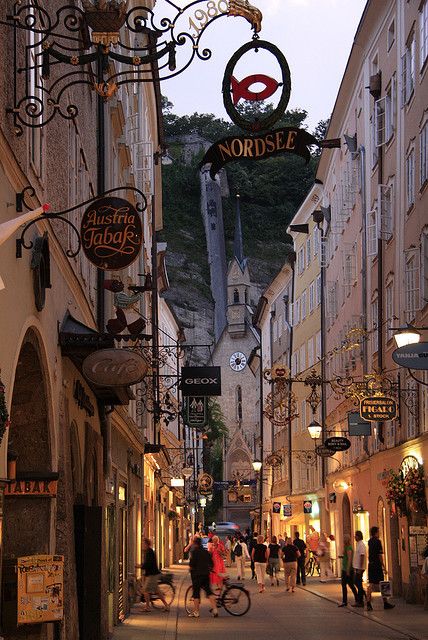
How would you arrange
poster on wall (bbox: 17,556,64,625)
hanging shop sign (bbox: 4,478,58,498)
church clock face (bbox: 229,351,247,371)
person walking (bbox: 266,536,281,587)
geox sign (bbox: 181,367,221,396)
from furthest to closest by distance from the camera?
church clock face (bbox: 229,351,247,371) → person walking (bbox: 266,536,281,587) → geox sign (bbox: 181,367,221,396) → hanging shop sign (bbox: 4,478,58,498) → poster on wall (bbox: 17,556,64,625)

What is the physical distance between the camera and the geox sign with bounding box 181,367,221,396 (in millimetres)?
36562

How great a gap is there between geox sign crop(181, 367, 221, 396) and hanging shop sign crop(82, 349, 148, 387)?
21275 mm

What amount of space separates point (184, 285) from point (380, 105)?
131684mm

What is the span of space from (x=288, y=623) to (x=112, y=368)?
34.6 ft

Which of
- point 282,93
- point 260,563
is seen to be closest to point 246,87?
point 282,93

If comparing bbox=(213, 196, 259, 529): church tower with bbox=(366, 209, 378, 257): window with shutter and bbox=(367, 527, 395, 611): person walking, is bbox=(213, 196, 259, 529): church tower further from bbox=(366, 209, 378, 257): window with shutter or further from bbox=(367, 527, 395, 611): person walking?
bbox=(367, 527, 395, 611): person walking

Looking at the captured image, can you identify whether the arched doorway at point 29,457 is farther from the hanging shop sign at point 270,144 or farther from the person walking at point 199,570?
the person walking at point 199,570

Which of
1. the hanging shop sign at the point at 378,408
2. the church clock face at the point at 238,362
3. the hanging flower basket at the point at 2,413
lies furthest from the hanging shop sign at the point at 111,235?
the church clock face at the point at 238,362

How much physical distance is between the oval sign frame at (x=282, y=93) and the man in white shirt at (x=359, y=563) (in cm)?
1611

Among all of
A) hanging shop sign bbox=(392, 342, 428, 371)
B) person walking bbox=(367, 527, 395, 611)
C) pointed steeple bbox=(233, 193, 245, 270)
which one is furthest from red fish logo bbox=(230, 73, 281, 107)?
pointed steeple bbox=(233, 193, 245, 270)

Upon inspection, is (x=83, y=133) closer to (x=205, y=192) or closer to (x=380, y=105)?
(x=380, y=105)

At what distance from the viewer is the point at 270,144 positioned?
11.8m

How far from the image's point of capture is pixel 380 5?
119 ft

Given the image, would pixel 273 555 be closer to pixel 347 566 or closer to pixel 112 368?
pixel 347 566
